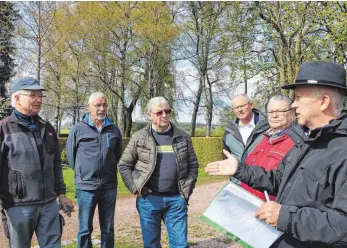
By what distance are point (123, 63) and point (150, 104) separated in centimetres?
2235

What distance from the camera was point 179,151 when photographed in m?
4.31

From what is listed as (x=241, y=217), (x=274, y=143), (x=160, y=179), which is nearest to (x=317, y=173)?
(x=241, y=217)

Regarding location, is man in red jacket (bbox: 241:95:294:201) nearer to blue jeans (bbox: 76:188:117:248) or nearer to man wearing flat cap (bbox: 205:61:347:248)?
man wearing flat cap (bbox: 205:61:347:248)

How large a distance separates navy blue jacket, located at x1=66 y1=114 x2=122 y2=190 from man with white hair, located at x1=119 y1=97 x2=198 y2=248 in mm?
501

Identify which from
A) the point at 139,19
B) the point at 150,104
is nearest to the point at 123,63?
the point at 139,19

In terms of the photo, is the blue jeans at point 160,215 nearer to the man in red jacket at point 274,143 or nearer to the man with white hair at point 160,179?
the man with white hair at point 160,179

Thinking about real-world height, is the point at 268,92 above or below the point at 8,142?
above

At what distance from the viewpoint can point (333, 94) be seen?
2045 mm

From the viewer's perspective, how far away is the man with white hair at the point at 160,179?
423 cm

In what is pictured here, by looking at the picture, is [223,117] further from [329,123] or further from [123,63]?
[329,123]

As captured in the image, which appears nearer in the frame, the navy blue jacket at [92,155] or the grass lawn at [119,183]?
the navy blue jacket at [92,155]

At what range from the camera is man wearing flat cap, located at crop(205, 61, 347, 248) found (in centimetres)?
182

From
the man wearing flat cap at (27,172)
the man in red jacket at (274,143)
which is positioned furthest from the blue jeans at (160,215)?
the man in red jacket at (274,143)

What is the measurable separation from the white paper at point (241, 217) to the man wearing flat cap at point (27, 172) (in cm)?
189
